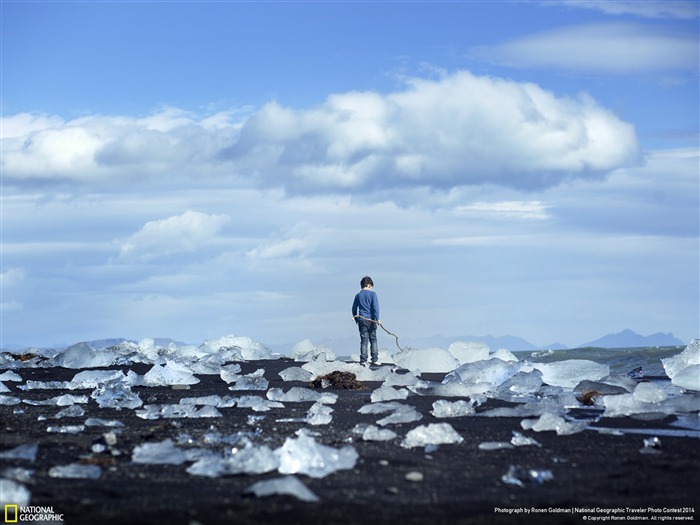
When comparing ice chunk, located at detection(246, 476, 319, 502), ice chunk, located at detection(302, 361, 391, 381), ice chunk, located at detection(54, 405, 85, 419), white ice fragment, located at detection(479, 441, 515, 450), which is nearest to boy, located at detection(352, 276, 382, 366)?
ice chunk, located at detection(302, 361, 391, 381)

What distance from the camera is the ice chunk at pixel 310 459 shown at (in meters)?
5.91

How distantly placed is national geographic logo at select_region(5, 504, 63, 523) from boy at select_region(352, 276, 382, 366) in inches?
494

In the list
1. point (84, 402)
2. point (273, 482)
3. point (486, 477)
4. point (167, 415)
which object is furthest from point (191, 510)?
point (84, 402)

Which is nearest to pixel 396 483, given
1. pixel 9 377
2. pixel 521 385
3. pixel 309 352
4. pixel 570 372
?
pixel 521 385

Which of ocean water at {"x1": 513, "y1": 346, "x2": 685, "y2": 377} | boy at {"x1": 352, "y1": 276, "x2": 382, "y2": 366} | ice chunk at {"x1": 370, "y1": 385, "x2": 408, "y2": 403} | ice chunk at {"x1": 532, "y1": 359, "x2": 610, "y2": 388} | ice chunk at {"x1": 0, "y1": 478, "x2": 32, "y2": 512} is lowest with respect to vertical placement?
ocean water at {"x1": 513, "y1": 346, "x2": 685, "y2": 377}

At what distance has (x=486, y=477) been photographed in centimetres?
589

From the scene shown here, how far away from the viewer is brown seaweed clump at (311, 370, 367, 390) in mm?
12242

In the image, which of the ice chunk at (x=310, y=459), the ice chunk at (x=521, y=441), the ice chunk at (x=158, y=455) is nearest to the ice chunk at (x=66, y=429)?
the ice chunk at (x=158, y=455)

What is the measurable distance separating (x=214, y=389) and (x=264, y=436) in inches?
193

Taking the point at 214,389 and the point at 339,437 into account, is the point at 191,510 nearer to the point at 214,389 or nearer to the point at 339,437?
the point at 339,437

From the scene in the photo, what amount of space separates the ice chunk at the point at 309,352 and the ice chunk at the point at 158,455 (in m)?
12.9

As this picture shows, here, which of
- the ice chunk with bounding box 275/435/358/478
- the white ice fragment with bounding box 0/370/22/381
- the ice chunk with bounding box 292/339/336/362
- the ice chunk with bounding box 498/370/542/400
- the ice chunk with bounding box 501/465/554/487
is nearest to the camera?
the ice chunk with bounding box 501/465/554/487

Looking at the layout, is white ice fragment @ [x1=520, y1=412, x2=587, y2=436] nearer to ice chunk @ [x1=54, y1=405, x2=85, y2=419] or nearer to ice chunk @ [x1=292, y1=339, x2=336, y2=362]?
ice chunk @ [x1=54, y1=405, x2=85, y2=419]

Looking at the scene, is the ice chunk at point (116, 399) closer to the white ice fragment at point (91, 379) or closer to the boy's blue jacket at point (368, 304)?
the white ice fragment at point (91, 379)
